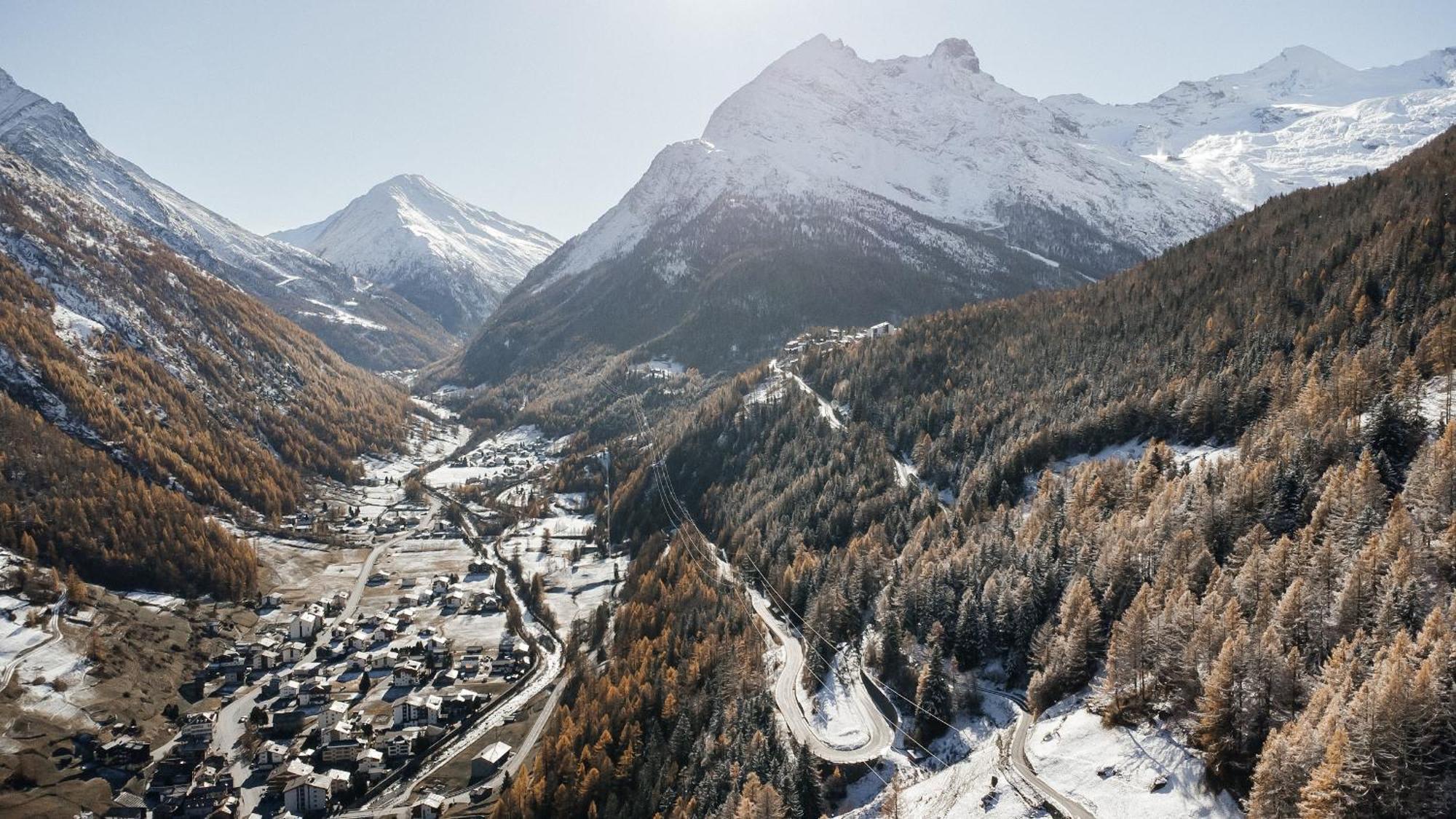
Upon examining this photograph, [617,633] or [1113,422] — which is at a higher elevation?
[1113,422]

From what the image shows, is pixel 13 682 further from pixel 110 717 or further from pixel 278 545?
pixel 278 545

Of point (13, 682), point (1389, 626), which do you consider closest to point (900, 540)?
point (1389, 626)

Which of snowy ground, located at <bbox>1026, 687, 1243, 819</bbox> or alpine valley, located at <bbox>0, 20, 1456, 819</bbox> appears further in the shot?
alpine valley, located at <bbox>0, 20, 1456, 819</bbox>

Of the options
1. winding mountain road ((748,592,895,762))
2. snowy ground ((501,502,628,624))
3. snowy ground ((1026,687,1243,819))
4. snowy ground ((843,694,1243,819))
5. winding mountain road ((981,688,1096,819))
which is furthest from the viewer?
snowy ground ((501,502,628,624))

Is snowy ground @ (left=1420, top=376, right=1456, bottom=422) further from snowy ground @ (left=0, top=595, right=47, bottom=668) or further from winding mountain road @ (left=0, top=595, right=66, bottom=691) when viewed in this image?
snowy ground @ (left=0, top=595, right=47, bottom=668)

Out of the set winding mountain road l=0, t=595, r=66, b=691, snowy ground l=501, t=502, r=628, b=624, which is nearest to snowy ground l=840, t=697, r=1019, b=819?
snowy ground l=501, t=502, r=628, b=624

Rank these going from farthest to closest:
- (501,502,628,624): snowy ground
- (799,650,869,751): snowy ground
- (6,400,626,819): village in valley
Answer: (501,502,628,624): snowy ground → (6,400,626,819): village in valley → (799,650,869,751): snowy ground

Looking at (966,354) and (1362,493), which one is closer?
(1362,493)

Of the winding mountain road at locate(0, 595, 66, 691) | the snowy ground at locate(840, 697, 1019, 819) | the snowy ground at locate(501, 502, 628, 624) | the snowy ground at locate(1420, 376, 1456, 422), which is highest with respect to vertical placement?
the snowy ground at locate(1420, 376, 1456, 422)
